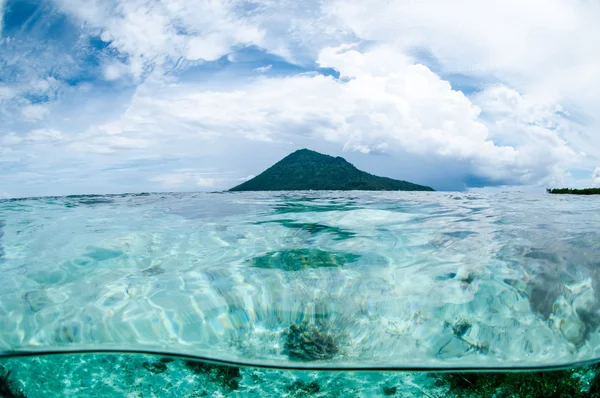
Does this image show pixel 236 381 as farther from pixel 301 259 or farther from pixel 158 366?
pixel 301 259

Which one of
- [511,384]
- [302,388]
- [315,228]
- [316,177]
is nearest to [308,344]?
[302,388]

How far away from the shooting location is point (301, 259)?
5.29 m

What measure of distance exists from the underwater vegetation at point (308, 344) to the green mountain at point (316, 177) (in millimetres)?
102186

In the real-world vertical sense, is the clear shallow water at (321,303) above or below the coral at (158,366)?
above

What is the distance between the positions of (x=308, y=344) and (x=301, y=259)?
171cm

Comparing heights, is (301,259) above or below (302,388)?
above

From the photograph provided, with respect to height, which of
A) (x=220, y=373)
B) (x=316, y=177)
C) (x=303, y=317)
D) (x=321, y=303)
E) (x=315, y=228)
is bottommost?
(x=220, y=373)

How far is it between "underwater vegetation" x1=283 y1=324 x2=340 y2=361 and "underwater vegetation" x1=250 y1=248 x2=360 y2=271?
1.14 meters

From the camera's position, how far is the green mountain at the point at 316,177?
116 metres

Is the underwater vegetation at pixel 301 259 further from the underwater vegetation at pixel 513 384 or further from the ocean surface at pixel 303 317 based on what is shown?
the underwater vegetation at pixel 513 384

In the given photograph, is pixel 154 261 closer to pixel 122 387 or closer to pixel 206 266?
pixel 206 266

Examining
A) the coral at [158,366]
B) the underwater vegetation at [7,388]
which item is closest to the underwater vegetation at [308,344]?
the coral at [158,366]

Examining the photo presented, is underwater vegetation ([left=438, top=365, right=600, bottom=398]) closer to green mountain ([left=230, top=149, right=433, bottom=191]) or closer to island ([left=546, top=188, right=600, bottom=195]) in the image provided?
island ([left=546, top=188, right=600, bottom=195])

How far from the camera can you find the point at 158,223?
340 inches
